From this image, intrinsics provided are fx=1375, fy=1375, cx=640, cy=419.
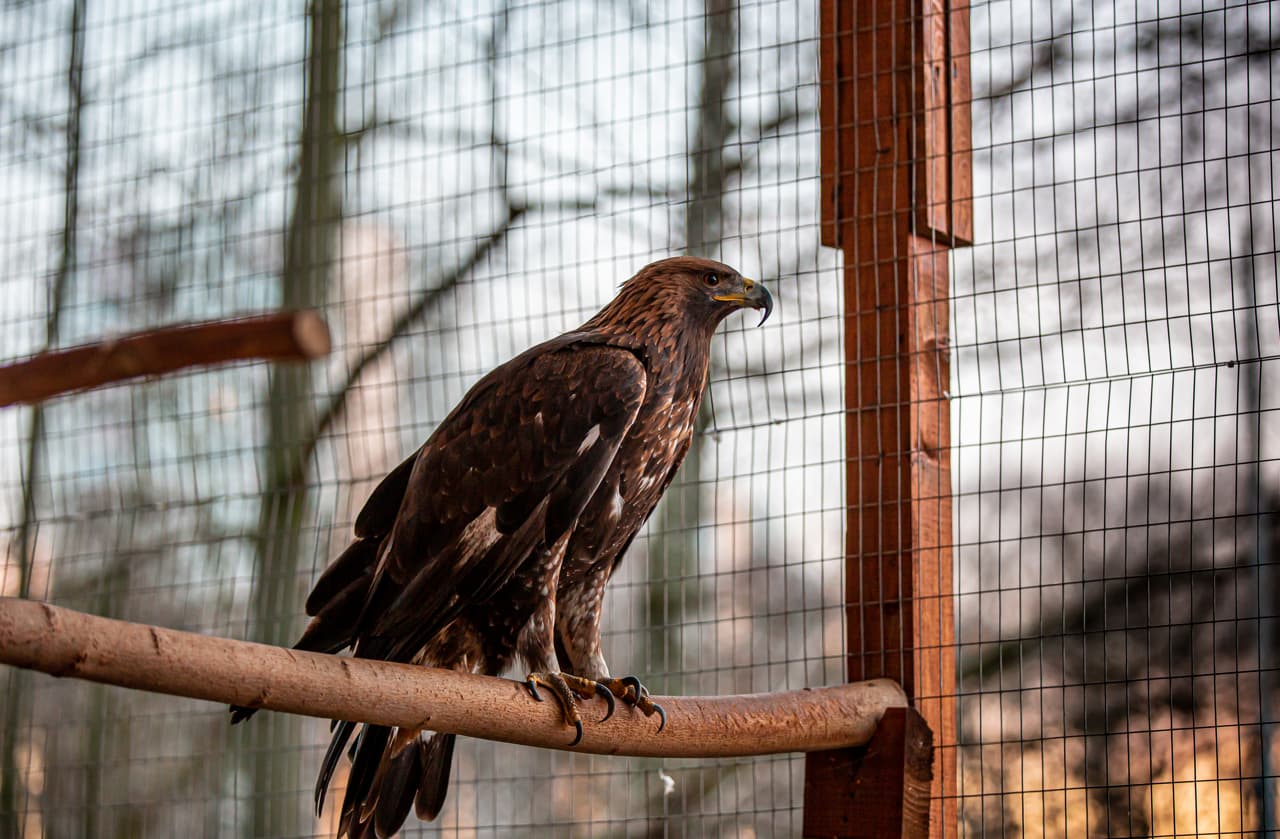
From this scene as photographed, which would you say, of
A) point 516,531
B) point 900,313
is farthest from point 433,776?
point 900,313

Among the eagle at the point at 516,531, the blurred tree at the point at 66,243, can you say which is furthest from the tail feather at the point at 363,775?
the blurred tree at the point at 66,243

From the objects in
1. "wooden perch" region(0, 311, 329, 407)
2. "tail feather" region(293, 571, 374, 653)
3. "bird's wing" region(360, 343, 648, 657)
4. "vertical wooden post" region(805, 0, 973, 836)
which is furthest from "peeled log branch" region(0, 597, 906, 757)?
"wooden perch" region(0, 311, 329, 407)

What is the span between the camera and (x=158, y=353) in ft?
2.74

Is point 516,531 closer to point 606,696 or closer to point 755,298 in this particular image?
point 606,696

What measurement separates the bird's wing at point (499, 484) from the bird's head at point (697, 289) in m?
0.32

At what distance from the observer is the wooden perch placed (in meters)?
0.83

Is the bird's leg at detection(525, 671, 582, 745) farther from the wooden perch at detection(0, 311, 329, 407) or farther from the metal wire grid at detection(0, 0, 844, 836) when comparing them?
the wooden perch at detection(0, 311, 329, 407)

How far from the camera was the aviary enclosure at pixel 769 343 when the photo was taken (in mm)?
3094

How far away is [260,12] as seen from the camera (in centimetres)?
488

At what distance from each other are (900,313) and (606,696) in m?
1.10

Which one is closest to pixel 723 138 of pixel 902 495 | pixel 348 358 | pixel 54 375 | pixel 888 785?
pixel 348 358

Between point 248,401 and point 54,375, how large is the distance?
4740mm

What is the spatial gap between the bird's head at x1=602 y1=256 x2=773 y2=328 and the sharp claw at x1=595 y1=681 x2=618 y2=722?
3.09ft

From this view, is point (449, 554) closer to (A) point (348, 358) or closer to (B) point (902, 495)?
(B) point (902, 495)
